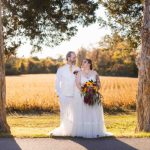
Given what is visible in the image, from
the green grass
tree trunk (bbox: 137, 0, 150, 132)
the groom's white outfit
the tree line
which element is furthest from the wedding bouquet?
the tree line

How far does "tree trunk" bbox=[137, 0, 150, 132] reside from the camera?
12836 mm

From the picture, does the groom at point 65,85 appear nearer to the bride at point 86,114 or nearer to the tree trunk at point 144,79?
the bride at point 86,114

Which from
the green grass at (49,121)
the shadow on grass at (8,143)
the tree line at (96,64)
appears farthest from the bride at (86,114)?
the tree line at (96,64)

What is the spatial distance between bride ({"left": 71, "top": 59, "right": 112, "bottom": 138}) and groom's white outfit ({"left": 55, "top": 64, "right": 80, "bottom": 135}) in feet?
0.55

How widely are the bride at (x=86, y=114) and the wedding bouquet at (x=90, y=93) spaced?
0.37 ft

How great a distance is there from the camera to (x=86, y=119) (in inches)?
455

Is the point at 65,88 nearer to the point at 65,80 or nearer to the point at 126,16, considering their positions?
the point at 65,80

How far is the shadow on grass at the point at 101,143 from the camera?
386 inches

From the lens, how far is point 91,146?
32.9 feet

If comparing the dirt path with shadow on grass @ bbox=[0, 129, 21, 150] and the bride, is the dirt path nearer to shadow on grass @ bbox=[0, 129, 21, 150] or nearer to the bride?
shadow on grass @ bbox=[0, 129, 21, 150]

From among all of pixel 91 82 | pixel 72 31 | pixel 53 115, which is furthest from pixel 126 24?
pixel 91 82

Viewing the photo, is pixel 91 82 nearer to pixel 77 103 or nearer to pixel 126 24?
pixel 77 103

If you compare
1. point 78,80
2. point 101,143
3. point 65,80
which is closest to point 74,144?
point 101,143

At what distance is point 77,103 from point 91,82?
0.60 metres
